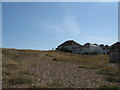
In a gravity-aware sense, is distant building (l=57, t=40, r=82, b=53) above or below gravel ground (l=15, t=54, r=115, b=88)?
above

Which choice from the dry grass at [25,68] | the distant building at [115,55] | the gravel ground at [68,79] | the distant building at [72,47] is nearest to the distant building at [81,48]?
the distant building at [72,47]

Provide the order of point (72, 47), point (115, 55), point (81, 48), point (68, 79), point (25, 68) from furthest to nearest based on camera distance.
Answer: point (72, 47) < point (81, 48) < point (115, 55) < point (25, 68) < point (68, 79)

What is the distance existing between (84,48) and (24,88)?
6766cm

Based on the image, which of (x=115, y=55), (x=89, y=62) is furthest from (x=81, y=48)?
(x=89, y=62)

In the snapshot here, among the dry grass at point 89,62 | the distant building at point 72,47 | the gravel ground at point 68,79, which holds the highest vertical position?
the distant building at point 72,47

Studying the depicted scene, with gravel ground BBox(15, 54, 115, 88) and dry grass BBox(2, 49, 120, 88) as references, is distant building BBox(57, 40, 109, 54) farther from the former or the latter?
gravel ground BBox(15, 54, 115, 88)

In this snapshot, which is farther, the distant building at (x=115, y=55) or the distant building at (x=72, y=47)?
the distant building at (x=72, y=47)

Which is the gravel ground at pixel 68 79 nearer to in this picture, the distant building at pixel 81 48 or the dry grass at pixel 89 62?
the dry grass at pixel 89 62

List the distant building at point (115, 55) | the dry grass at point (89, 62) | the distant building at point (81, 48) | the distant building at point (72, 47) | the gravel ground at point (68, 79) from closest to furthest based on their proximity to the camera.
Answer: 1. the gravel ground at point (68, 79)
2. the dry grass at point (89, 62)
3. the distant building at point (115, 55)
4. the distant building at point (81, 48)
5. the distant building at point (72, 47)

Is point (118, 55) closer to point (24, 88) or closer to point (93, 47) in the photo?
point (24, 88)

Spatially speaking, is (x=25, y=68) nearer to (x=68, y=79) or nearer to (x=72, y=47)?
(x=68, y=79)

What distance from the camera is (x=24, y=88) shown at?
7.48 meters

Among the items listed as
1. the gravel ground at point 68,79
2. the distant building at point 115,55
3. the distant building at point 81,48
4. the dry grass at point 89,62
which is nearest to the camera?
the gravel ground at point 68,79

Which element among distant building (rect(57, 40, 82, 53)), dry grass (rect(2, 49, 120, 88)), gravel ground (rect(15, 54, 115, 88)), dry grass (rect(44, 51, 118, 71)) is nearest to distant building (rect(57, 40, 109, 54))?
distant building (rect(57, 40, 82, 53))
